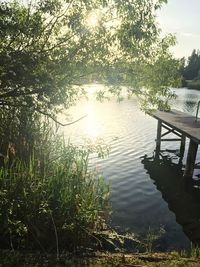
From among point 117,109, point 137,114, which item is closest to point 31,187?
point 137,114

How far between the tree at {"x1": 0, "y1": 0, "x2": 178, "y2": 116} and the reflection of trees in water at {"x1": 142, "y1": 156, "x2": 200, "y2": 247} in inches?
257

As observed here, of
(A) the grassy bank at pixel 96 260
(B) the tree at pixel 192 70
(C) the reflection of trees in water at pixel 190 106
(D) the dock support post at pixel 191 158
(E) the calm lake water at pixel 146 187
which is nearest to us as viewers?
(A) the grassy bank at pixel 96 260

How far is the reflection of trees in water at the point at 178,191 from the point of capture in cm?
1102

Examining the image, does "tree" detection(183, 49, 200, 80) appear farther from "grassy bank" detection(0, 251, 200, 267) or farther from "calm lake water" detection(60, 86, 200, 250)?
"grassy bank" detection(0, 251, 200, 267)

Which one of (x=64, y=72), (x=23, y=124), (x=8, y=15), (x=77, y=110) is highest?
(x=8, y=15)

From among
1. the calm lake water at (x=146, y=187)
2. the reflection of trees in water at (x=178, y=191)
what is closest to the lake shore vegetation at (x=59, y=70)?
the calm lake water at (x=146, y=187)

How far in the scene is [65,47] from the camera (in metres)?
7.28

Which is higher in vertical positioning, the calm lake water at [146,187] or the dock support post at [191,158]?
the dock support post at [191,158]

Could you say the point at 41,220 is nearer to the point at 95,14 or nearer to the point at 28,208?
the point at 28,208

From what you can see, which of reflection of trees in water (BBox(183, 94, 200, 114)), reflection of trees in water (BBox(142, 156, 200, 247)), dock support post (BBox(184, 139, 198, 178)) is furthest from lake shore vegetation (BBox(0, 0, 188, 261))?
reflection of trees in water (BBox(183, 94, 200, 114))

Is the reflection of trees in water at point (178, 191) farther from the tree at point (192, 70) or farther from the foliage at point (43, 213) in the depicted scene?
the tree at point (192, 70)

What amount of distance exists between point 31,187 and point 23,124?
325cm

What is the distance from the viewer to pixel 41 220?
21.8ft

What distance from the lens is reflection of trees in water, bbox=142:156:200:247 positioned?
36.1 ft
